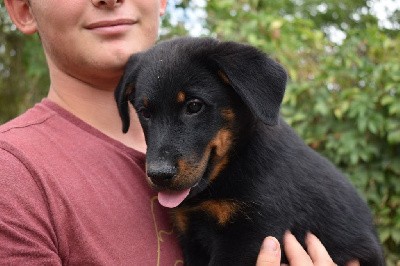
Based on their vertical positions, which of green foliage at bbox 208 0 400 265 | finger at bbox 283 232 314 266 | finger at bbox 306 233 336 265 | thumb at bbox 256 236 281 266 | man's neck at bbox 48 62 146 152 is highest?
man's neck at bbox 48 62 146 152

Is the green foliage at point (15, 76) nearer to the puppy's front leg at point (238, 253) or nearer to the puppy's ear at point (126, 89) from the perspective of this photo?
the puppy's ear at point (126, 89)

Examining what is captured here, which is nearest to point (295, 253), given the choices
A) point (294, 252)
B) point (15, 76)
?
point (294, 252)

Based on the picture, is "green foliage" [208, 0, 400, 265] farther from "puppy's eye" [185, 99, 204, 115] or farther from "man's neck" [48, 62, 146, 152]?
"puppy's eye" [185, 99, 204, 115]

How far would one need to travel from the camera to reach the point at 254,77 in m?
2.45

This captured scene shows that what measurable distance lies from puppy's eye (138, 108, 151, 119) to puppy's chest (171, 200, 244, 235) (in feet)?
1.27

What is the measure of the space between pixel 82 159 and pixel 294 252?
834mm

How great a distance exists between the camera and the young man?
2090 millimetres

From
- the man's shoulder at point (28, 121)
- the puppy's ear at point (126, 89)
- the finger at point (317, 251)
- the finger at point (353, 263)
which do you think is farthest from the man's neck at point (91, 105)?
the finger at point (353, 263)

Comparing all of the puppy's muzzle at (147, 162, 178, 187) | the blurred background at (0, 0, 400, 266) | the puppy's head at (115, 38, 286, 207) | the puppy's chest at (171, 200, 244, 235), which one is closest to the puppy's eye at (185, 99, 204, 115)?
the puppy's head at (115, 38, 286, 207)

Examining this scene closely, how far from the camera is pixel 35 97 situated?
31.9ft

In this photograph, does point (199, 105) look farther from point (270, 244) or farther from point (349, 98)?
point (349, 98)

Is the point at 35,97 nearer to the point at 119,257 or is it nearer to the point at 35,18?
the point at 35,18

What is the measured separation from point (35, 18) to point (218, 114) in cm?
91

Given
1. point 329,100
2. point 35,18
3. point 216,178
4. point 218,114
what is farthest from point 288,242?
point 329,100
